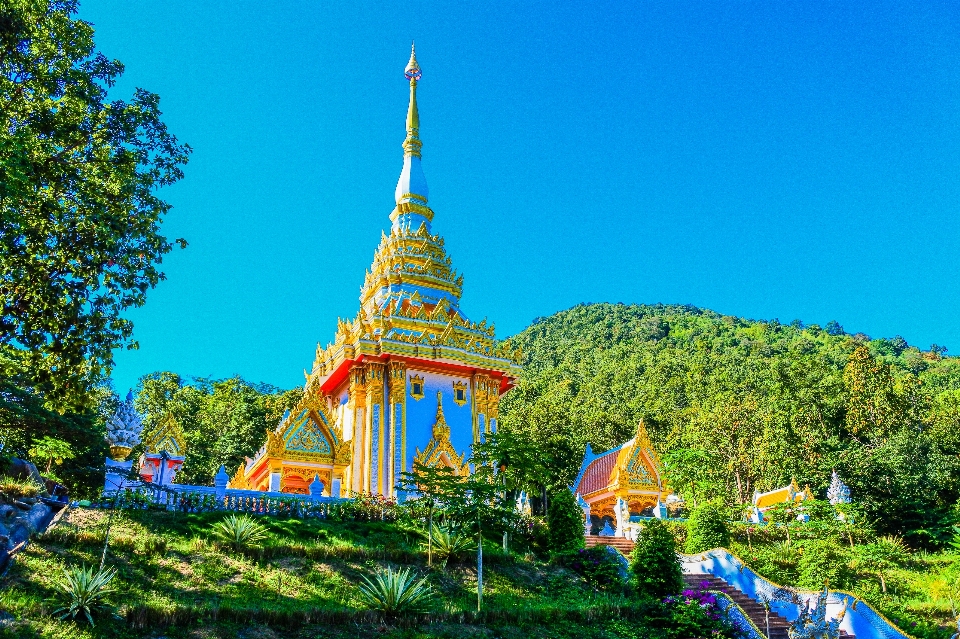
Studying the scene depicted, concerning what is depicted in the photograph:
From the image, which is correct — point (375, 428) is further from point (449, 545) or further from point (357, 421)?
point (449, 545)

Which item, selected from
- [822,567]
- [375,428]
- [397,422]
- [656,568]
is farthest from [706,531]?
[375,428]

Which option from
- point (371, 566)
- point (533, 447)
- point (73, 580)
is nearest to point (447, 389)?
point (533, 447)

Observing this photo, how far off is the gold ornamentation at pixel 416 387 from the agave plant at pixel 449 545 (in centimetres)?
899

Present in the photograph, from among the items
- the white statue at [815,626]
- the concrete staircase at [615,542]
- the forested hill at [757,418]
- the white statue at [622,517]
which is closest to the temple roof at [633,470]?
the white statue at [622,517]

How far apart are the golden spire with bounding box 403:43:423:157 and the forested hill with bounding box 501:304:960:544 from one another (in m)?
13.8

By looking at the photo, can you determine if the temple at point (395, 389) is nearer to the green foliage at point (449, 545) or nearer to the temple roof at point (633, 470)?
the temple roof at point (633, 470)

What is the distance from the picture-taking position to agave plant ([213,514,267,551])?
16.5 metres

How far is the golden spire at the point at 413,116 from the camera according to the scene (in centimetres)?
3425

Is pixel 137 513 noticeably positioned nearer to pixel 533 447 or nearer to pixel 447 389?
→ pixel 533 447

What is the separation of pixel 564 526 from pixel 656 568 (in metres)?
3.04

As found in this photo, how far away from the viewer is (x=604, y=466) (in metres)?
30.9

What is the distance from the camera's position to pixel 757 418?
4219cm

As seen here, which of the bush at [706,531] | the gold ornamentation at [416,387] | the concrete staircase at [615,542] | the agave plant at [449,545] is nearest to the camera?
the agave plant at [449,545]

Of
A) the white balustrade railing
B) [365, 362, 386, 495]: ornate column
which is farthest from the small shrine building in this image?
[365, 362, 386, 495]: ornate column
